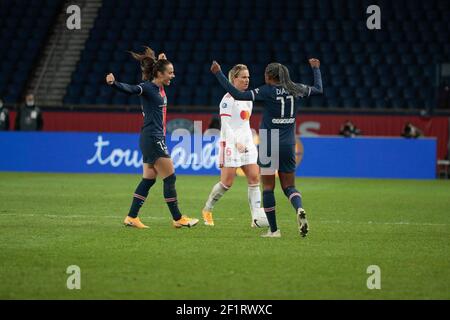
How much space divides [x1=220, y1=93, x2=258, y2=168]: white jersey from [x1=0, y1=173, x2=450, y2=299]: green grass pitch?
2.89ft

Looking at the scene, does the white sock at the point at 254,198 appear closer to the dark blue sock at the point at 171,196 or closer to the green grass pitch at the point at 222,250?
the green grass pitch at the point at 222,250

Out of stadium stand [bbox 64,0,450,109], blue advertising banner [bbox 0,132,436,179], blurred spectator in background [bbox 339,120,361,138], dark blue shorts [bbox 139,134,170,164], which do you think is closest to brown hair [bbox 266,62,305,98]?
dark blue shorts [bbox 139,134,170,164]

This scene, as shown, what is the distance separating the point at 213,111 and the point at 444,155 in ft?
21.5

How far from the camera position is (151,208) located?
15211mm

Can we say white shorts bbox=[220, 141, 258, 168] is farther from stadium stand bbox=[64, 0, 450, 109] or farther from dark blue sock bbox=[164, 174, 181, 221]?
stadium stand bbox=[64, 0, 450, 109]

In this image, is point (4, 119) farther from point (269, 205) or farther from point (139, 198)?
point (269, 205)

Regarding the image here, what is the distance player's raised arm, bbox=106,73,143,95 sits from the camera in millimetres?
10975

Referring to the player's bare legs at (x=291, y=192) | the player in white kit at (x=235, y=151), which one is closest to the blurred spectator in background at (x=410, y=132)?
the player in white kit at (x=235, y=151)

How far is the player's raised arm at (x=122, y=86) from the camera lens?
36.0ft

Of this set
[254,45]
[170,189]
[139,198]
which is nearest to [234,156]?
[170,189]

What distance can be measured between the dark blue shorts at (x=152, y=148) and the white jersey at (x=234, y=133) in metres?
0.98
